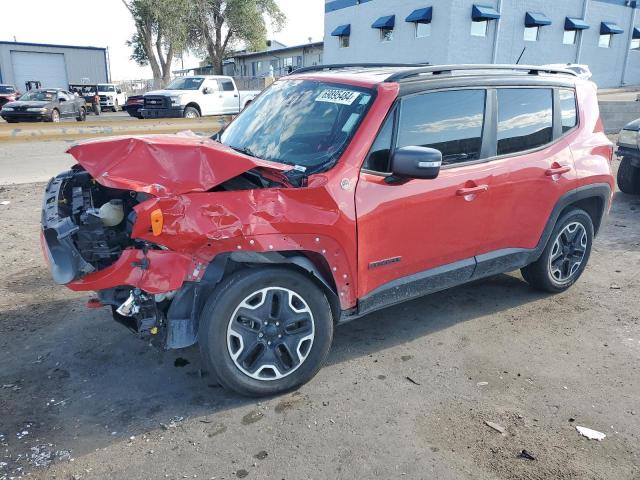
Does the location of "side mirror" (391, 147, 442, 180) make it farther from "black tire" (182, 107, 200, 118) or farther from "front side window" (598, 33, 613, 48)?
"front side window" (598, 33, 613, 48)

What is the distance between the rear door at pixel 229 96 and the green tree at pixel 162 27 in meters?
21.3

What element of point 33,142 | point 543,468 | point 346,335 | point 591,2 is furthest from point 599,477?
point 591,2

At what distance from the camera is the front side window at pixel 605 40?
30.0 meters

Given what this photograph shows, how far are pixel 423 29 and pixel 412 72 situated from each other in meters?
25.2

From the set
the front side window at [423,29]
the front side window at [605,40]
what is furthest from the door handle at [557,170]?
the front side window at [605,40]

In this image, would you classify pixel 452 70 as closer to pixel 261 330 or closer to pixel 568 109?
pixel 568 109

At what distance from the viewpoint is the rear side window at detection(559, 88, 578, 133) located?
446cm

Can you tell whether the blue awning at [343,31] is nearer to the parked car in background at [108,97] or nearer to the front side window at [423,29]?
the front side window at [423,29]

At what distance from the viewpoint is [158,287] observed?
281cm

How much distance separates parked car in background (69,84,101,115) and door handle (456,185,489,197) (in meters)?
33.2

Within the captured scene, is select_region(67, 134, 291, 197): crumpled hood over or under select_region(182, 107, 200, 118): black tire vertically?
over

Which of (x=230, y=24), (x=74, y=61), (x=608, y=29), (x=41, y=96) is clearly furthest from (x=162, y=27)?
(x=608, y=29)

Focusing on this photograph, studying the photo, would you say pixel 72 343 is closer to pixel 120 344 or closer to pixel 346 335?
pixel 120 344

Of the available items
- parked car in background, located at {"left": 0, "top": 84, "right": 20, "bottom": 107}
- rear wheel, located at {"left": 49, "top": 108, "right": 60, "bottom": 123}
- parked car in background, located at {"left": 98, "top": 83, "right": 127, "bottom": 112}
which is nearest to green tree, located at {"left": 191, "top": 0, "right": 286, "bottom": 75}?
parked car in background, located at {"left": 98, "top": 83, "right": 127, "bottom": 112}
